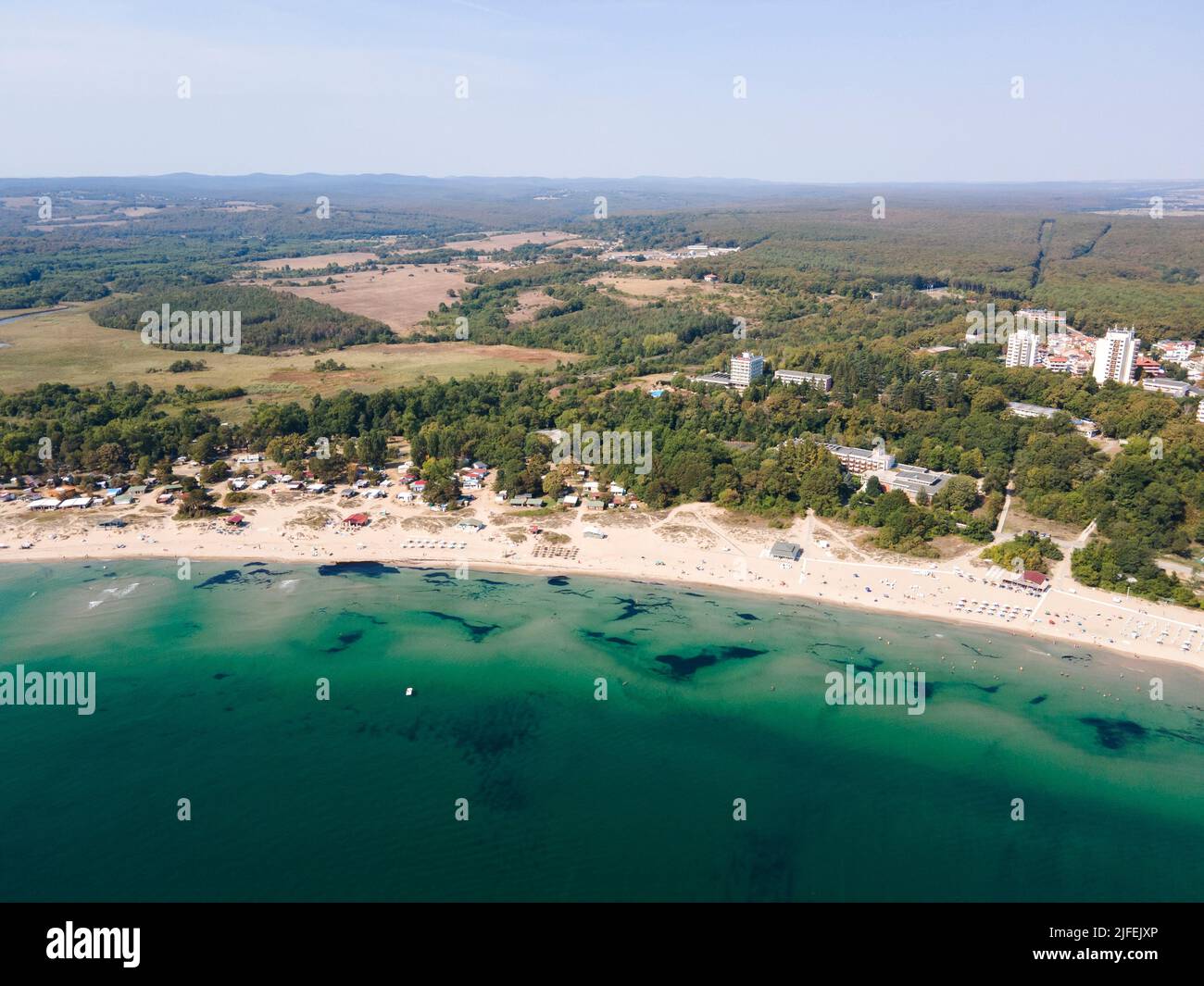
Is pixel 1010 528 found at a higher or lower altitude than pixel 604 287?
lower

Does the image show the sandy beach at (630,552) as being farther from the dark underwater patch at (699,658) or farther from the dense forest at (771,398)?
the dark underwater patch at (699,658)

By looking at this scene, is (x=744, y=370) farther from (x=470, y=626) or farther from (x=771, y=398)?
(x=470, y=626)

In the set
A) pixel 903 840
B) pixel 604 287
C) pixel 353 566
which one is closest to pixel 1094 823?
pixel 903 840

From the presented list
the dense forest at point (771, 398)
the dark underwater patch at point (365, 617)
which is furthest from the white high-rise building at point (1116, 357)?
the dark underwater patch at point (365, 617)

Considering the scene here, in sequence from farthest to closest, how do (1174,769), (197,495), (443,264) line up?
1. (443,264)
2. (197,495)
3. (1174,769)

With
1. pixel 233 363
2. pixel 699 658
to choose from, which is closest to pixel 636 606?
pixel 699 658

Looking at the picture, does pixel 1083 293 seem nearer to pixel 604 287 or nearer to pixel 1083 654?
pixel 604 287

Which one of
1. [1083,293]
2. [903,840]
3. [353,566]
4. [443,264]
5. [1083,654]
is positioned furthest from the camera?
[443,264]
